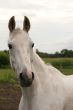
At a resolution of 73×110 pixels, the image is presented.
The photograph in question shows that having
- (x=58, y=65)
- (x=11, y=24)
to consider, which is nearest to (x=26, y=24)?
(x=11, y=24)

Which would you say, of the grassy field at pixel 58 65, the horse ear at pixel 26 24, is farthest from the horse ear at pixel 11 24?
the grassy field at pixel 58 65

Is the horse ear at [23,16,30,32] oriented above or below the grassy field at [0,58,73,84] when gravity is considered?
above

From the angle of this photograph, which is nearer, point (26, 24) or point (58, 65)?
point (26, 24)

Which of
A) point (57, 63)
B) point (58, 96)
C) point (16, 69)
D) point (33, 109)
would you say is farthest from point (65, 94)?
point (57, 63)

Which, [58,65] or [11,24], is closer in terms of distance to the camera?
[11,24]

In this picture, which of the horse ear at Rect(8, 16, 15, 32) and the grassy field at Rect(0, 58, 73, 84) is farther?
the grassy field at Rect(0, 58, 73, 84)

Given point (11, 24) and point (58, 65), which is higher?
point (11, 24)

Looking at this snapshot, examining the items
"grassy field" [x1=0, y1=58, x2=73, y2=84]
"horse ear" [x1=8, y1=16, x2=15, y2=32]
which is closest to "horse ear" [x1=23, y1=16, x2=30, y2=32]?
"horse ear" [x1=8, y1=16, x2=15, y2=32]

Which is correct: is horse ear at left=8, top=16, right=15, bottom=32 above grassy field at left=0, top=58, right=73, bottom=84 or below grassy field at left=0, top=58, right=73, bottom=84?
above

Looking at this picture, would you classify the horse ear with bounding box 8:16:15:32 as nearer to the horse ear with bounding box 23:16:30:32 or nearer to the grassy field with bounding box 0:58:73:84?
the horse ear with bounding box 23:16:30:32

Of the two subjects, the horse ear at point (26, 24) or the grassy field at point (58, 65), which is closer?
the horse ear at point (26, 24)

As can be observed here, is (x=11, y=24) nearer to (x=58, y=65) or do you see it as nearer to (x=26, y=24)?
(x=26, y=24)

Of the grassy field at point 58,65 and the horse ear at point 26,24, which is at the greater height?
the horse ear at point 26,24

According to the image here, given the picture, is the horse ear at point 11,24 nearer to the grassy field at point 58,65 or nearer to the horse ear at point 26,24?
the horse ear at point 26,24
